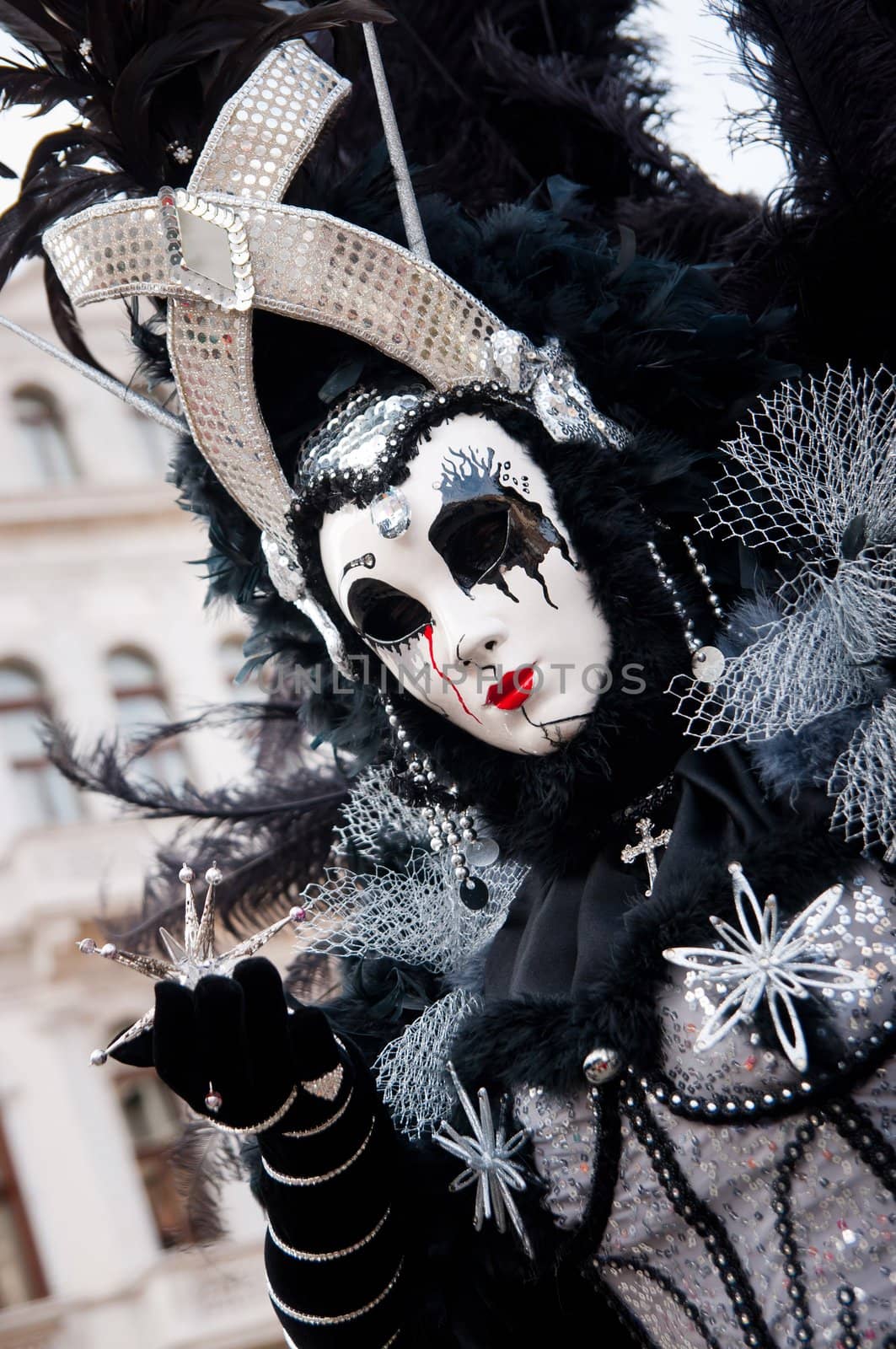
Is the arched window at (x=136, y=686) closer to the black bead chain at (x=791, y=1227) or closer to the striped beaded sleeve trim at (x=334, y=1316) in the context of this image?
the striped beaded sleeve trim at (x=334, y=1316)

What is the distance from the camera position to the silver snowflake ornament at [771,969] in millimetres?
1521

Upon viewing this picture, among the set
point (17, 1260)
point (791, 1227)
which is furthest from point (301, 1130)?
point (17, 1260)

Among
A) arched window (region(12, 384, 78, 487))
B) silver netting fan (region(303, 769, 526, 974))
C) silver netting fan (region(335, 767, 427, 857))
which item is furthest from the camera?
arched window (region(12, 384, 78, 487))

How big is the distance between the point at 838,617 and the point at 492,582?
1.38 feet

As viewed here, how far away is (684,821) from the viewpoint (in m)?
1.80

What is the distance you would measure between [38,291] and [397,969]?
8944 millimetres

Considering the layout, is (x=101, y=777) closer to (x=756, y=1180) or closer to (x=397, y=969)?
(x=397, y=969)

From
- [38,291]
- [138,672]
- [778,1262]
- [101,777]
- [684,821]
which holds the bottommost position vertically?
[778,1262]

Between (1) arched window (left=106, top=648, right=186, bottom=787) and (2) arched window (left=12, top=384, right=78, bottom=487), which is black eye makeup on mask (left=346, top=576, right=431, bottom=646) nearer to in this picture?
(1) arched window (left=106, top=648, right=186, bottom=787)

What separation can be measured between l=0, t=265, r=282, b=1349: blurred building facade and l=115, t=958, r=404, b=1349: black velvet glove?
5207 millimetres

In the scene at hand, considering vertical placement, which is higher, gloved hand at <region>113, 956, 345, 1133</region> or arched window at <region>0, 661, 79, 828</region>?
arched window at <region>0, 661, 79, 828</region>

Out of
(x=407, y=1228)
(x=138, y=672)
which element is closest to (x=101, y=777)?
(x=407, y=1228)

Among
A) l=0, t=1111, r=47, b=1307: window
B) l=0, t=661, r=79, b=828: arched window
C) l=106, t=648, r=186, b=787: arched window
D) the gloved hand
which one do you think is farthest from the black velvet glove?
l=106, t=648, r=186, b=787: arched window

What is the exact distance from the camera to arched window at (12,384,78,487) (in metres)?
10.2
